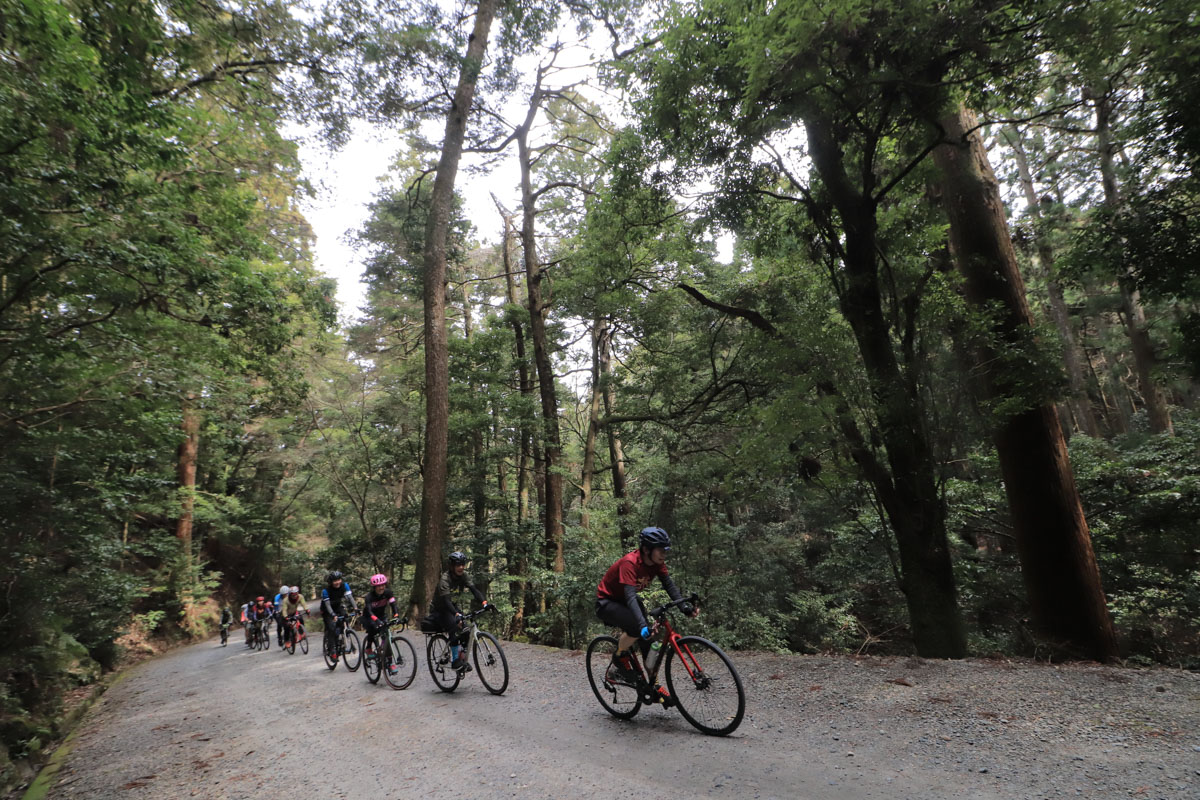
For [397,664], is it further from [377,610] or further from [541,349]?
[541,349]

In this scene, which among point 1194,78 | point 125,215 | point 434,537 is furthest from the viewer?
point 434,537

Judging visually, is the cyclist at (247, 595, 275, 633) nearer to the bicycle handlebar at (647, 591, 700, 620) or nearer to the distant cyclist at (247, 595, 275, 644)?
the distant cyclist at (247, 595, 275, 644)

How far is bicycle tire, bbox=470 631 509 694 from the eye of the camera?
632 cm

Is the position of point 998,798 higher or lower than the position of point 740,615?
higher

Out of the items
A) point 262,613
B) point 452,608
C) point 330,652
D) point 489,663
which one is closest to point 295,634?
point 262,613

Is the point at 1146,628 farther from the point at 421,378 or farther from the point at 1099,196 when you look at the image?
the point at 421,378

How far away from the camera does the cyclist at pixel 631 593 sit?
4.45m

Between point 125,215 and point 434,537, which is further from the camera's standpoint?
point 434,537

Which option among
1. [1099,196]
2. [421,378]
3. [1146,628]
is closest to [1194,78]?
[1146,628]

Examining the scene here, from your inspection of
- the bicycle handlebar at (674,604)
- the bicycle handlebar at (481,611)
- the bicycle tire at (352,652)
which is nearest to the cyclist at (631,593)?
the bicycle handlebar at (674,604)

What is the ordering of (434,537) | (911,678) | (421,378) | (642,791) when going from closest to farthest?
(642,791) < (911,678) < (434,537) < (421,378)

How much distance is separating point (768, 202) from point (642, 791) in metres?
8.50

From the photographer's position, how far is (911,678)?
5.32 metres

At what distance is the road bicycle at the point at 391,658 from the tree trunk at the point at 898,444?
7038mm
